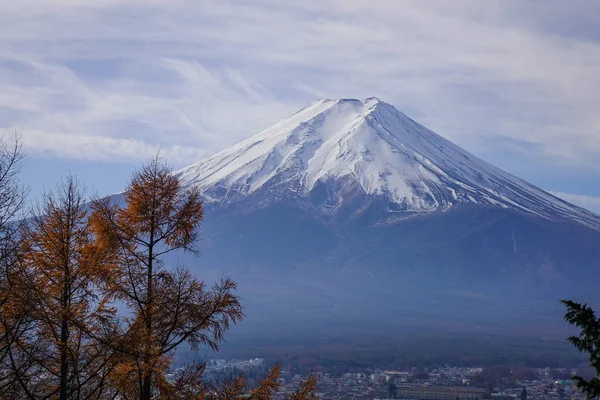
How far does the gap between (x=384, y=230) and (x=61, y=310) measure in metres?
118

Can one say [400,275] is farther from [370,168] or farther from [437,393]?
[437,393]

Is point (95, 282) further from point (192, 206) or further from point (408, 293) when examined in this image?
point (408, 293)

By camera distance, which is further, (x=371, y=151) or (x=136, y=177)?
(x=371, y=151)

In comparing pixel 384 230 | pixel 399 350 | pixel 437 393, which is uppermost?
pixel 384 230

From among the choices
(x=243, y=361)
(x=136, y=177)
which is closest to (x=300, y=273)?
(x=243, y=361)

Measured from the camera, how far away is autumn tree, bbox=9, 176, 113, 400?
29.0 ft

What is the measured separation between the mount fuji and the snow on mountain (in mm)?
293

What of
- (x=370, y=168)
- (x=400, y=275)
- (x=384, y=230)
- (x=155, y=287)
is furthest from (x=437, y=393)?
(x=370, y=168)

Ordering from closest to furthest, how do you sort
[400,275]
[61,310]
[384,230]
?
[61,310], [400,275], [384,230]

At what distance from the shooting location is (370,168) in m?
139

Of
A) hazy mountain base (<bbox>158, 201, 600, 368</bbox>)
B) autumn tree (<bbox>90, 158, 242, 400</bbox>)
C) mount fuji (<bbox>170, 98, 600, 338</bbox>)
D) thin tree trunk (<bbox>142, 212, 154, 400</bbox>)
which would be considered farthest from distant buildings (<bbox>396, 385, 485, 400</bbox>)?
mount fuji (<bbox>170, 98, 600, 338</bbox>)

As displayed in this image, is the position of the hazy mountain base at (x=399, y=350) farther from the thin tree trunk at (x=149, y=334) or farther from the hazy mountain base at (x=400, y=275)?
the thin tree trunk at (x=149, y=334)

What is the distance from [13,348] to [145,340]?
136cm

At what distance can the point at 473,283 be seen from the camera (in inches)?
4631
